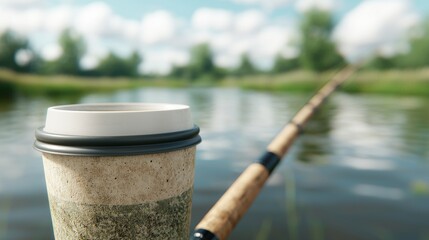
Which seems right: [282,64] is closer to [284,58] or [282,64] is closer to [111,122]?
[284,58]

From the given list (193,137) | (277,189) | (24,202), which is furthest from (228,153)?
(193,137)

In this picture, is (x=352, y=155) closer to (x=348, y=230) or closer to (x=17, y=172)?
(x=348, y=230)

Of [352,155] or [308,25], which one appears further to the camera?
[308,25]

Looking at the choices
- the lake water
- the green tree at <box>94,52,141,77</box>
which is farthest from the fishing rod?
the green tree at <box>94,52,141,77</box>

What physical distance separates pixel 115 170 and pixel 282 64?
8619 centimetres

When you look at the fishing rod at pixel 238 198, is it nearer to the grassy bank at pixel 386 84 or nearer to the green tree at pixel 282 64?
the grassy bank at pixel 386 84

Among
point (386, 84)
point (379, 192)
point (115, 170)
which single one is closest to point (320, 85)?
point (386, 84)

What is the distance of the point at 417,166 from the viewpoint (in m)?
7.65

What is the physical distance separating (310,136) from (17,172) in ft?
25.8

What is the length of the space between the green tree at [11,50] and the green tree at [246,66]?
47.3 meters

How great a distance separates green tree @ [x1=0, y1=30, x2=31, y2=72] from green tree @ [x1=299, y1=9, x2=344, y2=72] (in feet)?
143

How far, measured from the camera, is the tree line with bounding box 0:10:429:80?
192ft

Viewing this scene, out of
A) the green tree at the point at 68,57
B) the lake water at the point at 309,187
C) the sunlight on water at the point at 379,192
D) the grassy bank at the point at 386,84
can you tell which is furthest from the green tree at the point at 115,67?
the sunlight on water at the point at 379,192

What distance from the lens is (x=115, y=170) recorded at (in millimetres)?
Result: 1882
